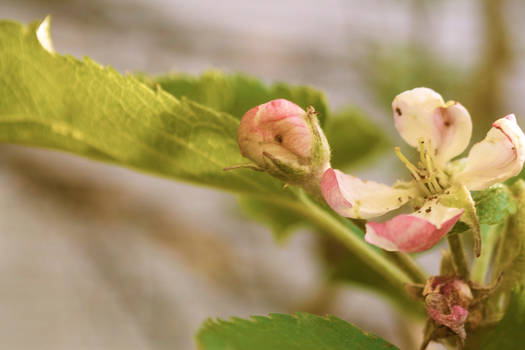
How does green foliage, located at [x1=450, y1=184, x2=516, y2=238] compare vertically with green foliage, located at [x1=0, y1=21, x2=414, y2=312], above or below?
below

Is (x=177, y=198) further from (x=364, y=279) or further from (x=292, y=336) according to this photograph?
(x=292, y=336)

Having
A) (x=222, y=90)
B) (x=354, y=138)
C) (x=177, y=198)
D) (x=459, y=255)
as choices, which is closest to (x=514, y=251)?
(x=459, y=255)

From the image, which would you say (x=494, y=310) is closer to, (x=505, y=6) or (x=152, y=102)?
(x=152, y=102)

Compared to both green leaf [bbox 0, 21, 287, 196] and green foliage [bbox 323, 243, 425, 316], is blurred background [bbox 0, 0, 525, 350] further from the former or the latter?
green leaf [bbox 0, 21, 287, 196]

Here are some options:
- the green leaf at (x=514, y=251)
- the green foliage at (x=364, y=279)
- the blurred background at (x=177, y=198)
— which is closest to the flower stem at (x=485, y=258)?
the green leaf at (x=514, y=251)

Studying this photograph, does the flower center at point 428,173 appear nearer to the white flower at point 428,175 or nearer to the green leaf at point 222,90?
the white flower at point 428,175

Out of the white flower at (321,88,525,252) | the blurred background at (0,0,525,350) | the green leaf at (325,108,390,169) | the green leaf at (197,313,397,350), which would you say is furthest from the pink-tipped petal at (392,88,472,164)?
the blurred background at (0,0,525,350)
